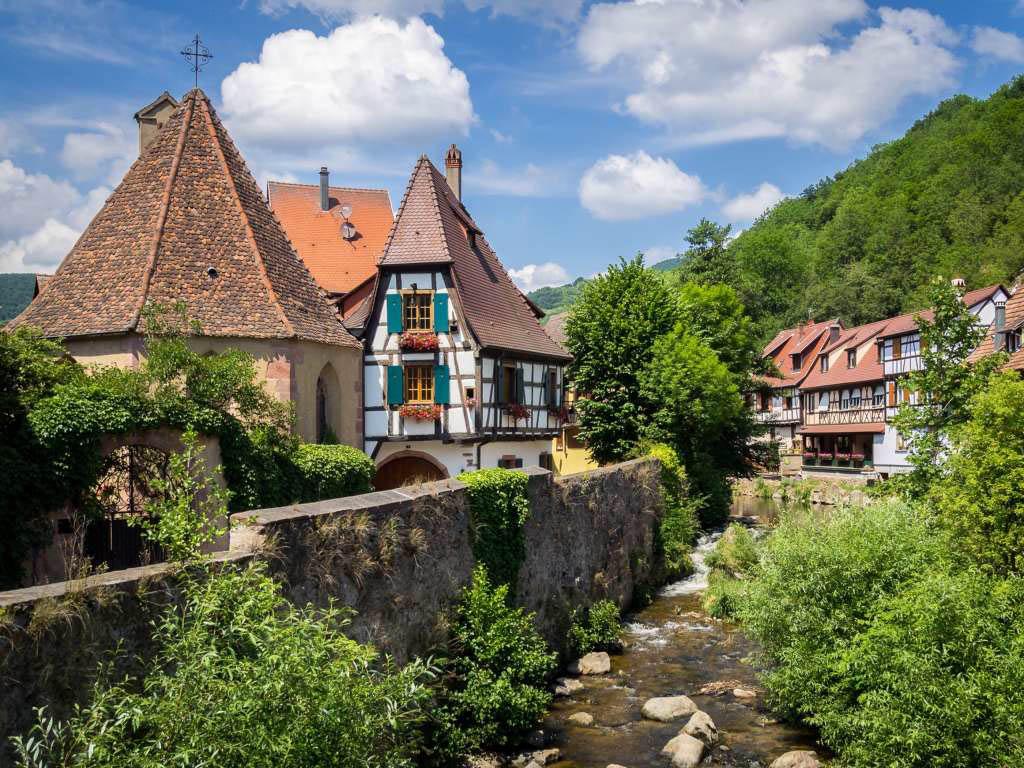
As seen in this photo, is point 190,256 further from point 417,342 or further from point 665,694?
point 665,694

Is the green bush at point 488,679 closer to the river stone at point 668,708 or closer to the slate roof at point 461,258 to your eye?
the river stone at point 668,708

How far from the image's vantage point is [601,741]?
13578mm

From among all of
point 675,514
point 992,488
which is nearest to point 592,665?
point 992,488

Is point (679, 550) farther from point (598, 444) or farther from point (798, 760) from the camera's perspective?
point (798, 760)

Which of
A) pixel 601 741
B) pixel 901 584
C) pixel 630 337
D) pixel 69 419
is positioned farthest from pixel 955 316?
pixel 69 419

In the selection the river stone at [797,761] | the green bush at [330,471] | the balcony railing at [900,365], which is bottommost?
the river stone at [797,761]

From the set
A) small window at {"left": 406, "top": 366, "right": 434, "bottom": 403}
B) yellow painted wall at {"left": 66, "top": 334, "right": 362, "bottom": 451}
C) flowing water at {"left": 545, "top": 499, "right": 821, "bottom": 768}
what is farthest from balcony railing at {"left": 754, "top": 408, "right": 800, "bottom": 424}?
yellow painted wall at {"left": 66, "top": 334, "right": 362, "bottom": 451}

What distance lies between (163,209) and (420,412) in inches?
399

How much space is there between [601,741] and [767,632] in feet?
10.2

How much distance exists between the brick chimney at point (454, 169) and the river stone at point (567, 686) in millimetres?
24055

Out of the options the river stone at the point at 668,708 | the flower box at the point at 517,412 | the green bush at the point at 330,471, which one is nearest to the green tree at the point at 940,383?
the river stone at the point at 668,708

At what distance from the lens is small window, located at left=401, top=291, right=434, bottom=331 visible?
2800 centimetres

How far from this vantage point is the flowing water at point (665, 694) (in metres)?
13.2

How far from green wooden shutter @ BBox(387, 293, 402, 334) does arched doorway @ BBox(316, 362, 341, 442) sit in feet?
15.9
